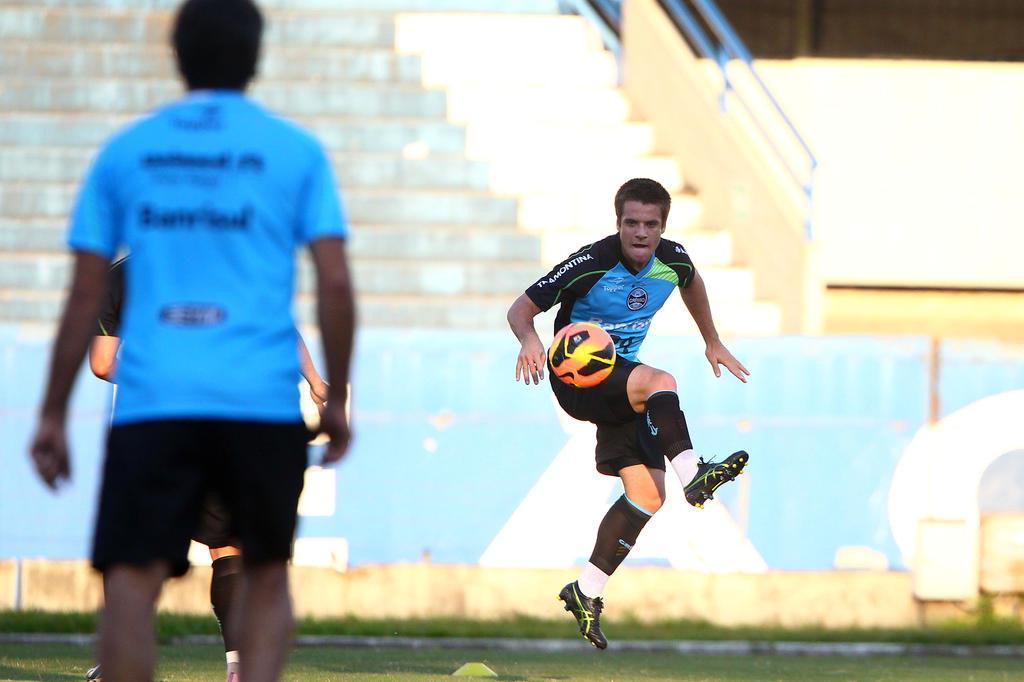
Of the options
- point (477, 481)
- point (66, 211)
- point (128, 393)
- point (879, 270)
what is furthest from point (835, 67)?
point (128, 393)

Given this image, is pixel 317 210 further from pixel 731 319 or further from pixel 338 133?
pixel 338 133

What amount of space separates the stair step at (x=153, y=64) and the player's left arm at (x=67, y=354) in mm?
14152

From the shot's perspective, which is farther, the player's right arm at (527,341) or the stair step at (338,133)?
the stair step at (338,133)

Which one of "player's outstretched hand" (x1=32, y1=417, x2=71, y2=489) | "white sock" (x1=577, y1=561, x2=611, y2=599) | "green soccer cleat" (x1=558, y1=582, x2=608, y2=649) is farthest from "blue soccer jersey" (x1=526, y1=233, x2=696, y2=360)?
"player's outstretched hand" (x1=32, y1=417, x2=71, y2=489)

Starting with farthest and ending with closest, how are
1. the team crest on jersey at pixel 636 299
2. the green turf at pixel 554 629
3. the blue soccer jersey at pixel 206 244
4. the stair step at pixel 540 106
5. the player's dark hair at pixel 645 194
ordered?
the stair step at pixel 540 106 → the green turf at pixel 554 629 → the team crest on jersey at pixel 636 299 → the player's dark hair at pixel 645 194 → the blue soccer jersey at pixel 206 244

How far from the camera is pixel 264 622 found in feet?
14.0

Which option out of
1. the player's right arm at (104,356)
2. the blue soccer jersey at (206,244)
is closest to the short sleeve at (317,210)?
the blue soccer jersey at (206,244)

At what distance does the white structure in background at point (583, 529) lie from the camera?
12.1 metres

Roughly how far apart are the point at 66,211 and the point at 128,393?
43.6 feet

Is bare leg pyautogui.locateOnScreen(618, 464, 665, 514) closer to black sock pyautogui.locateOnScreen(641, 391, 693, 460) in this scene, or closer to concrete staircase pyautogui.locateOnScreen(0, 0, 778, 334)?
black sock pyautogui.locateOnScreen(641, 391, 693, 460)

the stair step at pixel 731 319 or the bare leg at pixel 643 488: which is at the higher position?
the stair step at pixel 731 319

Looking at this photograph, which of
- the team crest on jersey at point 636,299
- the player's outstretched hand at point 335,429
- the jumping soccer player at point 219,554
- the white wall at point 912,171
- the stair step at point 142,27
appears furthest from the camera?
the white wall at point 912,171

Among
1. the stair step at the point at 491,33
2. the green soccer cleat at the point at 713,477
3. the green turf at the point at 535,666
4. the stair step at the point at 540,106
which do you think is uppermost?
the stair step at the point at 491,33

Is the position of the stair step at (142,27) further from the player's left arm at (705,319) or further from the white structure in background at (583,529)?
the player's left arm at (705,319)
